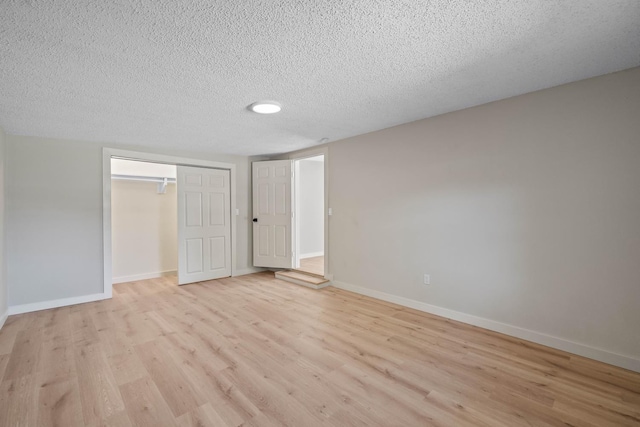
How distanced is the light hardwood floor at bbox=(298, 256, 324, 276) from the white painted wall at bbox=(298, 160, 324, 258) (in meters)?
0.33

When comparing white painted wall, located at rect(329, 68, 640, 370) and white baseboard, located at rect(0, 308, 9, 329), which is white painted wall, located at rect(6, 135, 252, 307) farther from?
white painted wall, located at rect(329, 68, 640, 370)

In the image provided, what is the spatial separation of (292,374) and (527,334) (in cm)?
222

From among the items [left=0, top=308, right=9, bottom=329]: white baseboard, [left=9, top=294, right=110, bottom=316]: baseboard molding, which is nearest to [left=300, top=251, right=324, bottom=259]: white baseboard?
[left=9, top=294, right=110, bottom=316]: baseboard molding

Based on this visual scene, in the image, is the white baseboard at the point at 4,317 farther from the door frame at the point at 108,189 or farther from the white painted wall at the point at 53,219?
the door frame at the point at 108,189

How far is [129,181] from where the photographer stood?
16.6ft

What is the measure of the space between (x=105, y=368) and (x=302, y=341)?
1.60 meters

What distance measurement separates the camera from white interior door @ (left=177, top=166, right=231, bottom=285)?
4.75 m

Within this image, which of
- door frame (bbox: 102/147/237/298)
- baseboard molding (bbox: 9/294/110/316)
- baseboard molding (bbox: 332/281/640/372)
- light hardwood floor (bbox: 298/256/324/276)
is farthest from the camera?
light hardwood floor (bbox: 298/256/324/276)

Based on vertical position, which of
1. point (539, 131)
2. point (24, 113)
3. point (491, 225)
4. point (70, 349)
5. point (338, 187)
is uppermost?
point (24, 113)

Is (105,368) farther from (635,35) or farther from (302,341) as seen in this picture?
(635,35)

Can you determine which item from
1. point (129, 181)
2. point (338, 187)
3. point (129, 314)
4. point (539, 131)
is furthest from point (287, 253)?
point (539, 131)

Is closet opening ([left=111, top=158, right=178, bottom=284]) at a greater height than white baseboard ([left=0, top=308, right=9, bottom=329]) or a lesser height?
greater

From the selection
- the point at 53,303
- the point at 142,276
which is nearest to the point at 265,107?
the point at 53,303

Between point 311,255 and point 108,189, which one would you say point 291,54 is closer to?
point 108,189
